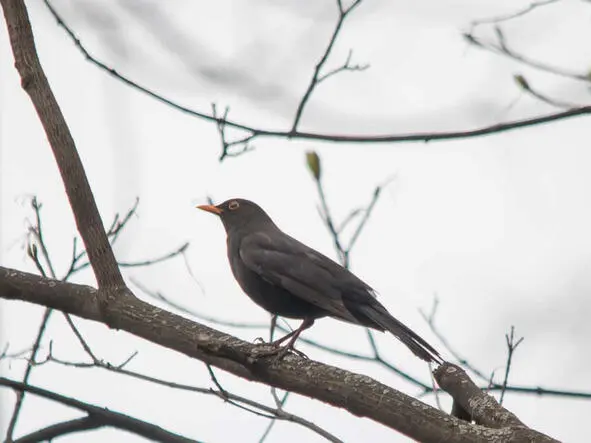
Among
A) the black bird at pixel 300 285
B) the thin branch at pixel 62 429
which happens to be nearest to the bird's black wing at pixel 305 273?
the black bird at pixel 300 285

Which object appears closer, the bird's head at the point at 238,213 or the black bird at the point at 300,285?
the black bird at the point at 300,285

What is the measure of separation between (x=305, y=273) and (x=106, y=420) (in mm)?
2702

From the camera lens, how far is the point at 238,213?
704 centimetres

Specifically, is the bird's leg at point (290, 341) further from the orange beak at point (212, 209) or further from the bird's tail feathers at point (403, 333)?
the orange beak at point (212, 209)

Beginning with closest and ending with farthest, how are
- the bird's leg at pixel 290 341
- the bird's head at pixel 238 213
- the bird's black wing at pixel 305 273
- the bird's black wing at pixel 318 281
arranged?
the bird's leg at pixel 290 341, the bird's black wing at pixel 318 281, the bird's black wing at pixel 305 273, the bird's head at pixel 238 213

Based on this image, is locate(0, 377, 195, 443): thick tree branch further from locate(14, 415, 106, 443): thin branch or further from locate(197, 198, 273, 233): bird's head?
locate(197, 198, 273, 233): bird's head

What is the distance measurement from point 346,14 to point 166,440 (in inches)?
72.0

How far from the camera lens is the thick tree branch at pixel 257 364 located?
3.36m

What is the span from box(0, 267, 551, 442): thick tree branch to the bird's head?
9.75 feet

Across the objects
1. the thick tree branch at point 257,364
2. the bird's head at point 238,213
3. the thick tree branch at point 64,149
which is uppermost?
the bird's head at point 238,213

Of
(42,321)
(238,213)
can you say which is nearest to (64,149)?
(42,321)

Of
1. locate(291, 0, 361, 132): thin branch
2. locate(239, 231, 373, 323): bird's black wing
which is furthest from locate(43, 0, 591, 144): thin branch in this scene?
locate(239, 231, 373, 323): bird's black wing

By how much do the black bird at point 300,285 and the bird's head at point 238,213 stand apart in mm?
421

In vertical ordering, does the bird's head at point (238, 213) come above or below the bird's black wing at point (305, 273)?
above
